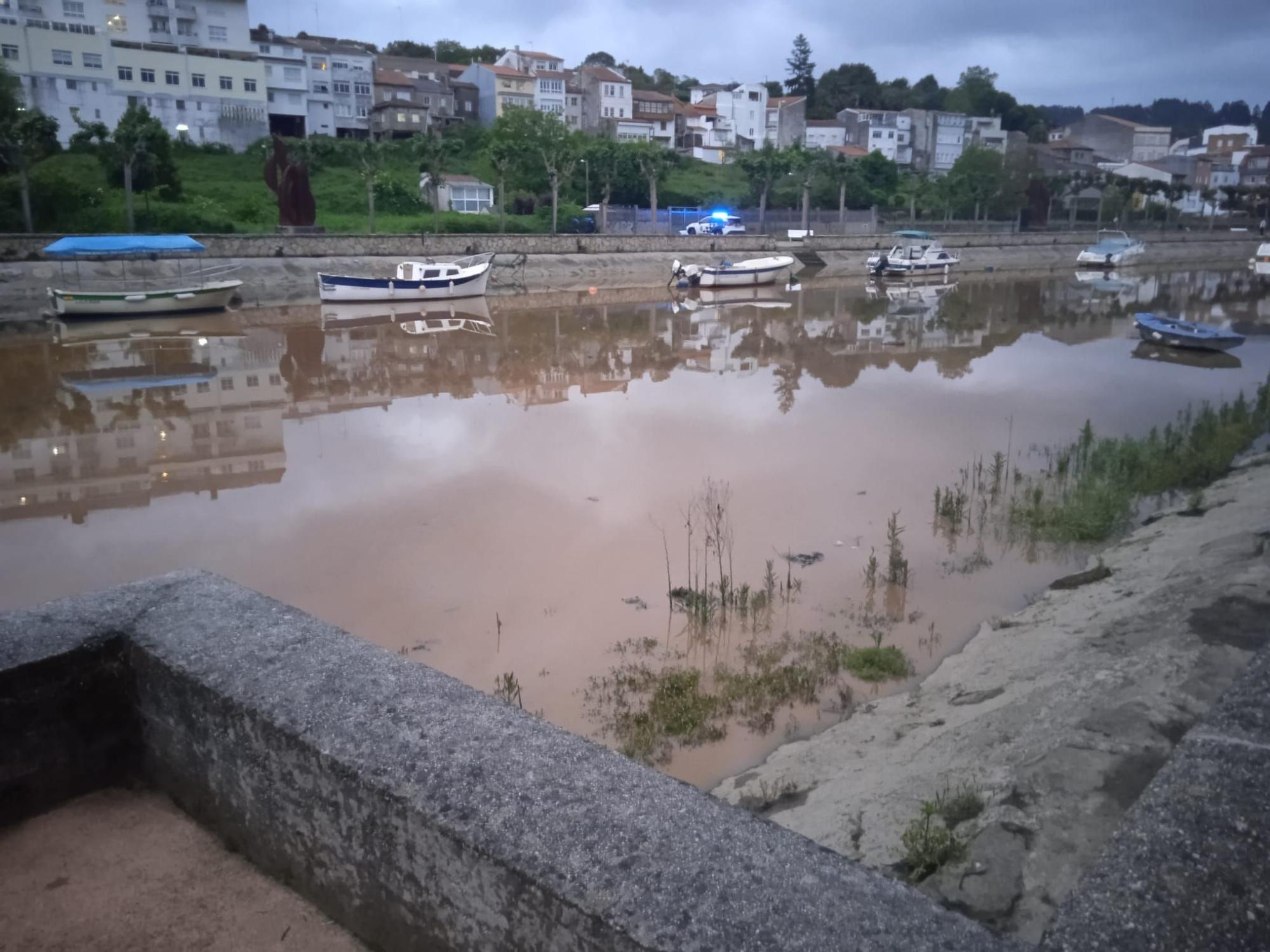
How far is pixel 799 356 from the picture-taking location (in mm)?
25922

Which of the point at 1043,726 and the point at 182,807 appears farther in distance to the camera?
the point at 1043,726

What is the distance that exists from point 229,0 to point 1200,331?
6130 centimetres

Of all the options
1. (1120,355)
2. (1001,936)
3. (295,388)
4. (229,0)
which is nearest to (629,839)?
(1001,936)

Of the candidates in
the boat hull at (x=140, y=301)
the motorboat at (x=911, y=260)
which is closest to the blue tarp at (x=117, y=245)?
the boat hull at (x=140, y=301)

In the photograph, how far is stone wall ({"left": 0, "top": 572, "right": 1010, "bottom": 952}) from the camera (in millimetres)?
1905

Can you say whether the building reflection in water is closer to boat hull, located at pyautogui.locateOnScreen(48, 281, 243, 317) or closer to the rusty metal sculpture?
boat hull, located at pyautogui.locateOnScreen(48, 281, 243, 317)

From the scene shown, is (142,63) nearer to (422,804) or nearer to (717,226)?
(717,226)

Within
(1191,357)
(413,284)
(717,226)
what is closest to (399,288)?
(413,284)

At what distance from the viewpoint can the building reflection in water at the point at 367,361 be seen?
14.8 meters

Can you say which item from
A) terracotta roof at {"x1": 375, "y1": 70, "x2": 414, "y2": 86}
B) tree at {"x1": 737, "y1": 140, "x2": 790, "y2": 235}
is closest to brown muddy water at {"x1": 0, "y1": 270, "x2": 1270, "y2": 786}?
tree at {"x1": 737, "y1": 140, "x2": 790, "y2": 235}

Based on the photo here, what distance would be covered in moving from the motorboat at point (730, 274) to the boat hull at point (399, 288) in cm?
1012

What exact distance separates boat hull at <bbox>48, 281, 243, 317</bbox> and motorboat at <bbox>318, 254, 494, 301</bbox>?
328cm

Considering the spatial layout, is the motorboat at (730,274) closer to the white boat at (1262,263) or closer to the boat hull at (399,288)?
the boat hull at (399,288)

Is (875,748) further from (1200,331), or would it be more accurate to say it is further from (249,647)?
(1200,331)
